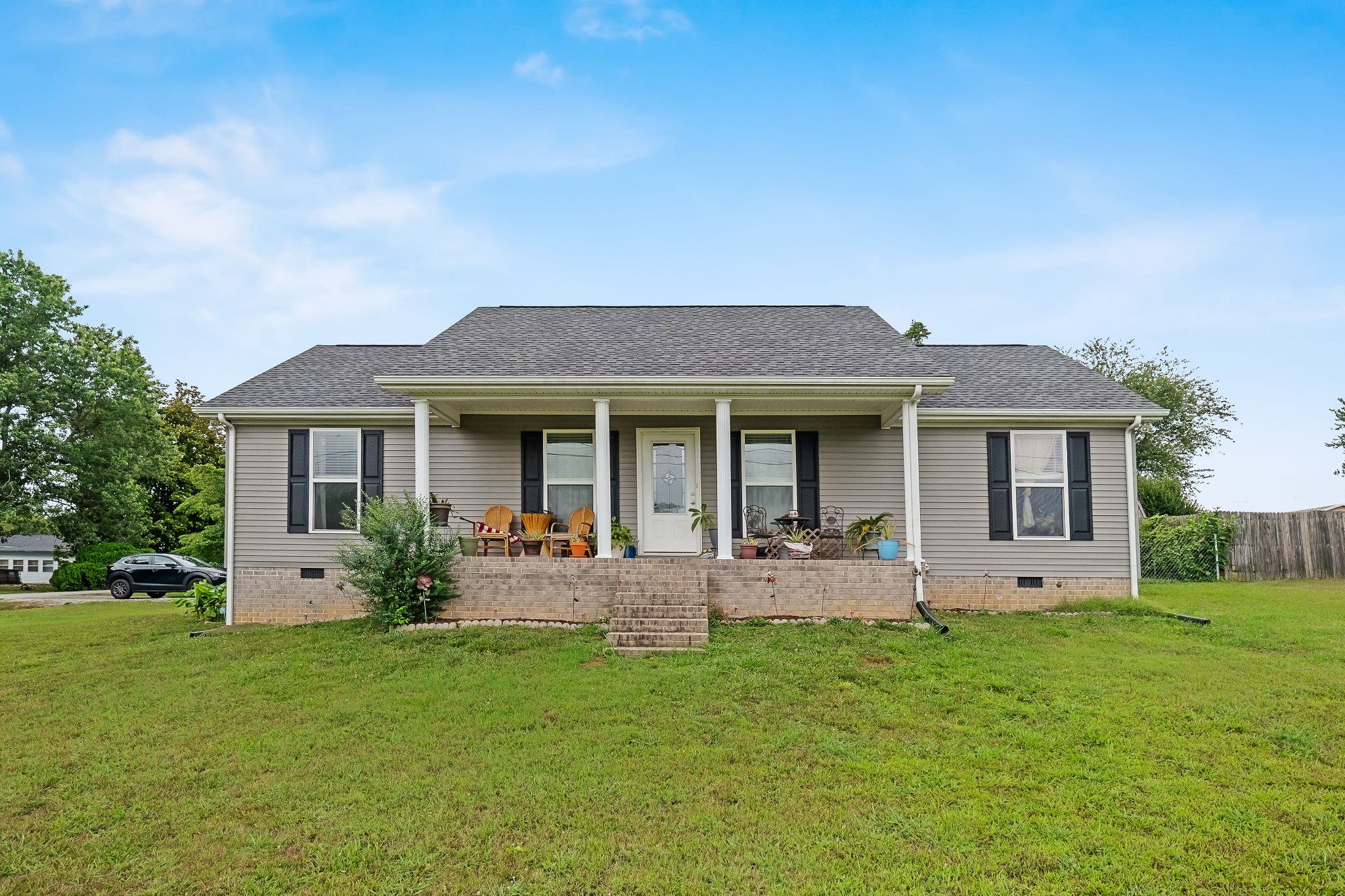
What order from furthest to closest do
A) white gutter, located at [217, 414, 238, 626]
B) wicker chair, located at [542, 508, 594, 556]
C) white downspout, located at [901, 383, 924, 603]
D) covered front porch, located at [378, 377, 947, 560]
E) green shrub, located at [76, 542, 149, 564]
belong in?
1. green shrub, located at [76, 542, 149, 564]
2. covered front porch, located at [378, 377, 947, 560]
3. white gutter, located at [217, 414, 238, 626]
4. wicker chair, located at [542, 508, 594, 556]
5. white downspout, located at [901, 383, 924, 603]

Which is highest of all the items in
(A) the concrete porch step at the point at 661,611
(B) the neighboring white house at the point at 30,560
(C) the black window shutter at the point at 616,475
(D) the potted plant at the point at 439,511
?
(C) the black window shutter at the point at 616,475

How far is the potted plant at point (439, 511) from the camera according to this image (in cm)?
1096

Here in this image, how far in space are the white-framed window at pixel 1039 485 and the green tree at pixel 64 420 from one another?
86.7ft

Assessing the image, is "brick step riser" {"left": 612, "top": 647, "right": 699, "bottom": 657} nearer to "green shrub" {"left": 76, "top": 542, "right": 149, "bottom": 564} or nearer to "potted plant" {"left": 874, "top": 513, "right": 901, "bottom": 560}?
"potted plant" {"left": 874, "top": 513, "right": 901, "bottom": 560}

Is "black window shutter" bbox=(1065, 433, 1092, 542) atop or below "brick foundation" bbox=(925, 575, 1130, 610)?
atop

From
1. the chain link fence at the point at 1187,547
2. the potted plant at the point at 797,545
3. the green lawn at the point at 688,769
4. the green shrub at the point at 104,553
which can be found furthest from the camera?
the green shrub at the point at 104,553

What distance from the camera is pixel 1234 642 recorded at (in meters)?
8.84

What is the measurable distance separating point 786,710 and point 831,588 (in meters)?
3.91

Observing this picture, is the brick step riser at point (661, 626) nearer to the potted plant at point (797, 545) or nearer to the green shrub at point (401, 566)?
the potted plant at point (797, 545)

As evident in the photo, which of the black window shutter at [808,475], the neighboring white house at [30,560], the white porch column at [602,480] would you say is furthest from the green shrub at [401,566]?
the neighboring white house at [30,560]

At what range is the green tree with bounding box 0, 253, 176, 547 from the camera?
23031mm

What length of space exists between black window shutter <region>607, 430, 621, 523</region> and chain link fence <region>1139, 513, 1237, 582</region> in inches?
517

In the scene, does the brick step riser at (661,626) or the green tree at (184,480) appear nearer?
the brick step riser at (661,626)

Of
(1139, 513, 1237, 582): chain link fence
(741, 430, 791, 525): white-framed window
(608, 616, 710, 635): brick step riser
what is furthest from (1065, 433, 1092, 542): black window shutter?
(1139, 513, 1237, 582): chain link fence
